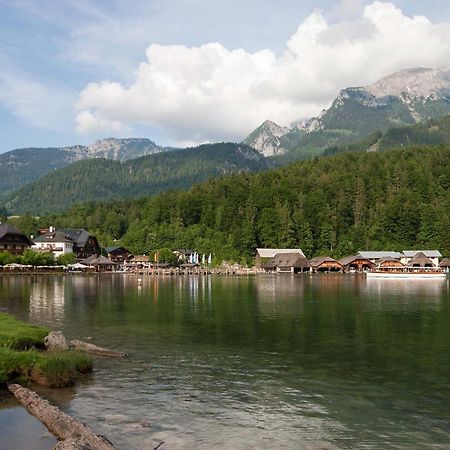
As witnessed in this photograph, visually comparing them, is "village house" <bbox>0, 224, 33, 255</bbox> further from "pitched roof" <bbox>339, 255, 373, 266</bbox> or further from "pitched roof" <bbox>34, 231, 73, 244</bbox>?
"pitched roof" <bbox>339, 255, 373, 266</bbox>

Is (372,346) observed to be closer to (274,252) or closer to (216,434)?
(216,434)

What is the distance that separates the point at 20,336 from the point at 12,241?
383ft

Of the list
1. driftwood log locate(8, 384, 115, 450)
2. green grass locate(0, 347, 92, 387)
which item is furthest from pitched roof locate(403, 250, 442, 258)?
driftwood log locate(8, 384, 115, 450)

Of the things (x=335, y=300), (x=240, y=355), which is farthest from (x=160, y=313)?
(x=335, y=300)

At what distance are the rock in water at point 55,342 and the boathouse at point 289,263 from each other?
13223 cm

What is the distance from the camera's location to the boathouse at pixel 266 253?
167500 millimetres

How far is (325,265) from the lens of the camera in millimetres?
160250

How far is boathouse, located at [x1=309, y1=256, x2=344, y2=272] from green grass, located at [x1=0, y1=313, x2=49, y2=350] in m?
134

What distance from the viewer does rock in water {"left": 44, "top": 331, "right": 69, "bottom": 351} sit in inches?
1099

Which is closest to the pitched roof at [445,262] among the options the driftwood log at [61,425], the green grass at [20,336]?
the green grass at [20,336]

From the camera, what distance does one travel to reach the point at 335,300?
6316 cm

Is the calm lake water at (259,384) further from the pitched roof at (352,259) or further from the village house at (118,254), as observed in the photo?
the village house at (118,254)

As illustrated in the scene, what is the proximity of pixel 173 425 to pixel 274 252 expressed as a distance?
6066 inches

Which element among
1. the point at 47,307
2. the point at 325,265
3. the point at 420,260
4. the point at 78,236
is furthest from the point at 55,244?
the point at 47,307
